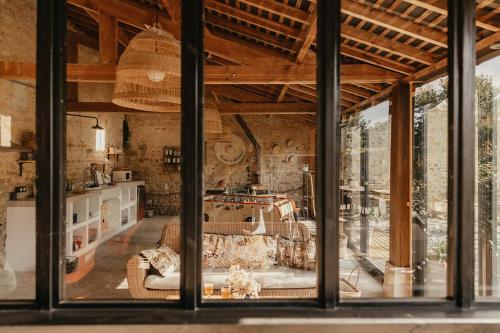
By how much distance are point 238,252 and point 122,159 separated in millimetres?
7535

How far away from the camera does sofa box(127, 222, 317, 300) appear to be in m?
3.83

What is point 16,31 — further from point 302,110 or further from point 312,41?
point 302,110

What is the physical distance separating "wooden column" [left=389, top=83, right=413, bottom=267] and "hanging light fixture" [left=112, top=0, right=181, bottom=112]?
10.4ft

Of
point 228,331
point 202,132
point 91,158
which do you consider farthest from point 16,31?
point 228,331

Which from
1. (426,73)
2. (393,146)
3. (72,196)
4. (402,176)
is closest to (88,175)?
(72,196)

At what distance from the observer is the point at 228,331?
55.2 inches

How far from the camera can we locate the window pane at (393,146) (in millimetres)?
3469

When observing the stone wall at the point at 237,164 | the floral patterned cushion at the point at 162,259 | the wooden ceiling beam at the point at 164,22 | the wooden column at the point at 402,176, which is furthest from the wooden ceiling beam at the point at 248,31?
the stone wall at the point at 237,164

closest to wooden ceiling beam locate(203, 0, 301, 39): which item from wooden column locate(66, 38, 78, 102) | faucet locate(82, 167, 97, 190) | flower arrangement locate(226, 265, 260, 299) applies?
flower arrangement locate(226, 265, 260, 299)

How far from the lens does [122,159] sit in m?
11.0

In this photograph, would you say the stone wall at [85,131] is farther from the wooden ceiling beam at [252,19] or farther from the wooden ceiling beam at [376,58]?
the wooden ceiling beam at [376,58]

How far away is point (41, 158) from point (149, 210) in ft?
31.9

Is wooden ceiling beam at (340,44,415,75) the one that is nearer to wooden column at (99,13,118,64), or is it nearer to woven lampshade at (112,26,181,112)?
woven lampshade at (112,26,181,112)

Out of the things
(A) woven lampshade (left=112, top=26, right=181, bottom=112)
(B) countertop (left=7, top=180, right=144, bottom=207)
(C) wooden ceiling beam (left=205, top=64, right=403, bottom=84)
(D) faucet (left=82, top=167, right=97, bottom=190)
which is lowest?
(B) countertop (left=7, top=180, right=144, bottom=207)
